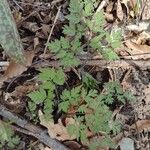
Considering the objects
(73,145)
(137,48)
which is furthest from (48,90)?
(137,48)

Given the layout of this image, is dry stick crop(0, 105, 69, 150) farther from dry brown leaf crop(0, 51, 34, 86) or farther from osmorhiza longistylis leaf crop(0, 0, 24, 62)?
osmorhiza longistylis leaf crop(0, 0, 24, 62)

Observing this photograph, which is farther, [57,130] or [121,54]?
[121,54]

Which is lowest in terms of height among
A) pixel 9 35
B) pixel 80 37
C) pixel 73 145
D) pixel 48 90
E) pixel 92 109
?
pixel 73 145

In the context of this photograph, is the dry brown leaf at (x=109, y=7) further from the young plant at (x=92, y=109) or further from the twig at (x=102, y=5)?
the young plant at (x=92, y=109)

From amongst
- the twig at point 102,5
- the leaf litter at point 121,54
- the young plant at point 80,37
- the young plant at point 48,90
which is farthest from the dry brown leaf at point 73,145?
the twig at point 102,5

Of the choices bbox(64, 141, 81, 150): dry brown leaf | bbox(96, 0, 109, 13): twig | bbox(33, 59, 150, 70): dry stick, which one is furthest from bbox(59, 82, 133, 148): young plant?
bbox(96, 0, 109, 13): twig

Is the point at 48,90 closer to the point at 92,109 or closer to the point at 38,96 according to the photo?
the point at 38,96
